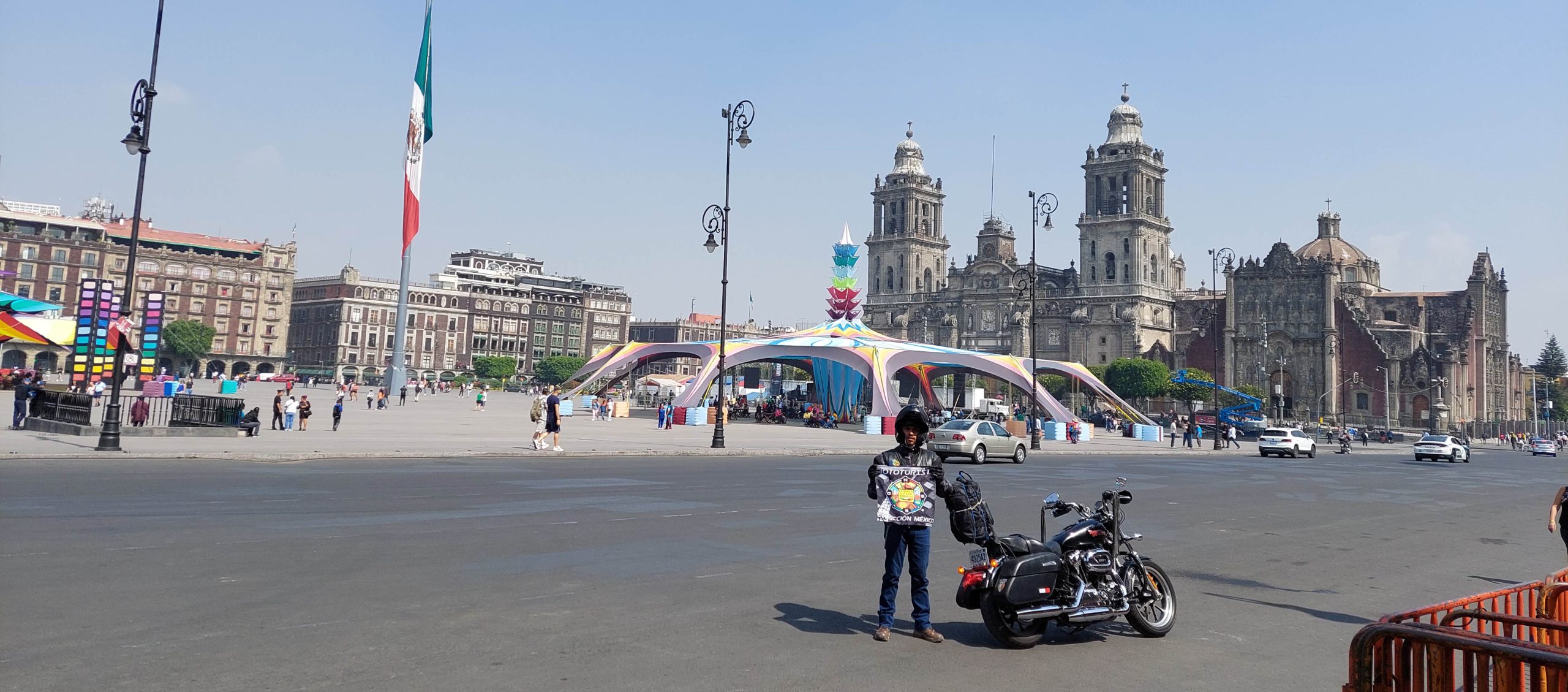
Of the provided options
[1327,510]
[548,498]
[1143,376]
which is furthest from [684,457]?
[1143,376]

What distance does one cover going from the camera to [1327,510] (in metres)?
16.1

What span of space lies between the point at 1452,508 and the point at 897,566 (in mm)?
15596

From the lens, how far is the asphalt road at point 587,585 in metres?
5.52

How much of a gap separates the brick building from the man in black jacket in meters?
121

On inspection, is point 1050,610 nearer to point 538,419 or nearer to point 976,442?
point 538,419

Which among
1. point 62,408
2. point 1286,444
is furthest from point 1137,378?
point 62,408

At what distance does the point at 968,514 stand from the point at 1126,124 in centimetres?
10660

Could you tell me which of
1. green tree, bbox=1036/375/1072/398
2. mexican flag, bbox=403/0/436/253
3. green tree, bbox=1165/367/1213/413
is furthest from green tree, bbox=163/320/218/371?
green tree, bbox=1165/367/1213/413

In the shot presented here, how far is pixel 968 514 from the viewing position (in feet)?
20.8

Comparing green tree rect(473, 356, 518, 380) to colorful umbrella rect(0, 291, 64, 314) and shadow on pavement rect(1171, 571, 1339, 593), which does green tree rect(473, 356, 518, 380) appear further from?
shadow on pavement rect(1171, 571, 1339, 593)

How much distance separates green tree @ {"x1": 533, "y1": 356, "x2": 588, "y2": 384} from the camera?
11844 cm

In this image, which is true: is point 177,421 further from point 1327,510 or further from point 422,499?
point 1327,510

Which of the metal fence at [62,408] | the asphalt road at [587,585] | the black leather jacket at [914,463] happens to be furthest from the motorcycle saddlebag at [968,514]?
the metal fence at [62,408]

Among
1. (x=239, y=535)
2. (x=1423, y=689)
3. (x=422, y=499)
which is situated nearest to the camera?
(x=1423, y=689)
